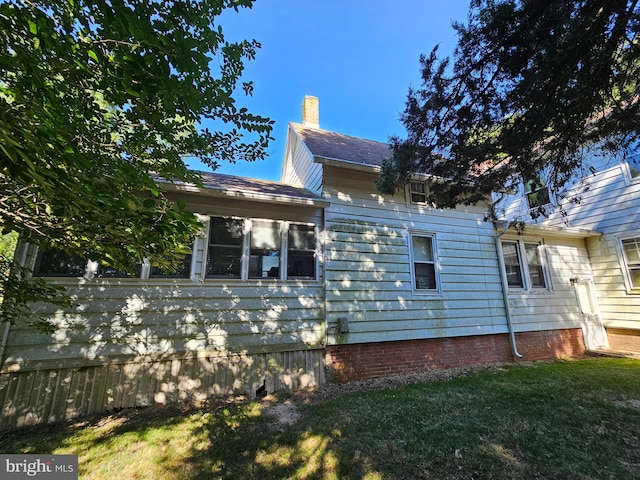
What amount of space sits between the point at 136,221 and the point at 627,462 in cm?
536

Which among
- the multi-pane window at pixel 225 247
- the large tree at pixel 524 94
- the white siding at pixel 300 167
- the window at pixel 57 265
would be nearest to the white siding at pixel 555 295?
the large tree at pixel 524 94

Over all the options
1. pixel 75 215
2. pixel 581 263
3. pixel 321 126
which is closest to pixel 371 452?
pixel 75 215

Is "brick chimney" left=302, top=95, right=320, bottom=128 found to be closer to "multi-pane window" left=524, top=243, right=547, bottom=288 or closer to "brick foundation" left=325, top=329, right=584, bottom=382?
"brick foundation" left=325, top=329, right=584, bottom=382

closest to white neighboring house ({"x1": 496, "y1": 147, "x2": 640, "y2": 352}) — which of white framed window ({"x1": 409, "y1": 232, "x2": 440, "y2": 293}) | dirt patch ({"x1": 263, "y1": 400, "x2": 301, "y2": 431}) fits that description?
white framed window ({"x1": 409, "y1": 232, "x2": 440, "y2": 293})

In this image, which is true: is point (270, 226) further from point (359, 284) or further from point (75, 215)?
point (75, 215)

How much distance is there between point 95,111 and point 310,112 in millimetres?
8233

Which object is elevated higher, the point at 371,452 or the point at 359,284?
the point at 359,284

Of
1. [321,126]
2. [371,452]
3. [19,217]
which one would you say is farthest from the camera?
[321,126]

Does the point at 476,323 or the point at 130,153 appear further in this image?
the point at 476,323

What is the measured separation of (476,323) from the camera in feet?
25.2

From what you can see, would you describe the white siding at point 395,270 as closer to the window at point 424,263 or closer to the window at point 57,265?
the window at point 424,263

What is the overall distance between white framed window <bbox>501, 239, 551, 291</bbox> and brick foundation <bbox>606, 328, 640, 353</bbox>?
8.40ft

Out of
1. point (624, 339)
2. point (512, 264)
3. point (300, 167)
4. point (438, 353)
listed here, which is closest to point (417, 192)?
point (300, 167)

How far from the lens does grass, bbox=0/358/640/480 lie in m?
3.04
